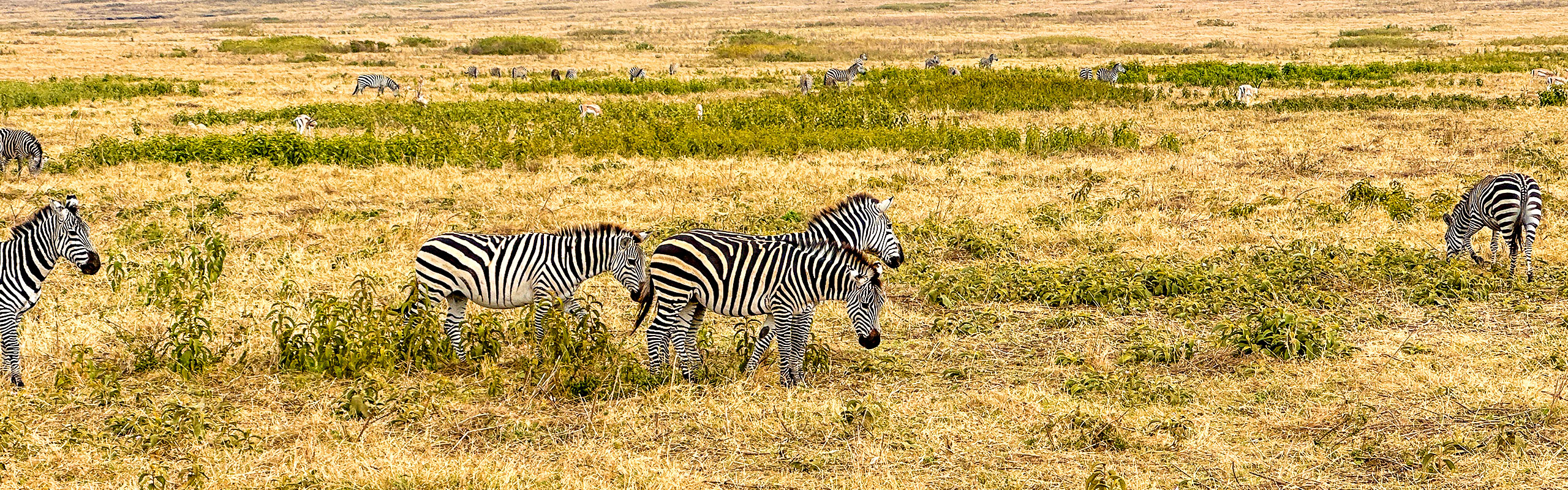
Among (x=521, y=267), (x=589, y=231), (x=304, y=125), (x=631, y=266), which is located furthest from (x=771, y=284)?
(x=304, y=125)

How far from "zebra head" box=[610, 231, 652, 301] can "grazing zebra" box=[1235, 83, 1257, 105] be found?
1934 centimetres

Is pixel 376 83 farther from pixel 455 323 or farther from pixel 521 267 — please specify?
pixel 521 267

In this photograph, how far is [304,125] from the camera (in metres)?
19.9

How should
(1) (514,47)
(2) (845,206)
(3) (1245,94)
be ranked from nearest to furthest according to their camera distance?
(2) (845,206) → (3) (1245,94) → (1) (514,47)

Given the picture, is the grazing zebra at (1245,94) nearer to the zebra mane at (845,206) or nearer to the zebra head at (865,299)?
the zebra mane at (845,206)

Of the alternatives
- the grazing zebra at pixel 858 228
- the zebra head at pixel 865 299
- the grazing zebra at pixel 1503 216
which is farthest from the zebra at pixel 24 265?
the grazing zebra at pixel 1503 216

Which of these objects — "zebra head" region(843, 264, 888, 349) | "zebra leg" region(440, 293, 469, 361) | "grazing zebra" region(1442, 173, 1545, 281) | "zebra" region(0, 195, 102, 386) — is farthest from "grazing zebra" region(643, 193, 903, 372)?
"grazing zebra" region(1442, 173, 1545, 281)

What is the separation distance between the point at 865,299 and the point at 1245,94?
19659mm

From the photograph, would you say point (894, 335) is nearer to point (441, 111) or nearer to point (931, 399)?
point (931, 399)

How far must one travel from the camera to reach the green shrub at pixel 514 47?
50281 mm

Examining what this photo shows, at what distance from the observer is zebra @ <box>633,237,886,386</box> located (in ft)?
24.6

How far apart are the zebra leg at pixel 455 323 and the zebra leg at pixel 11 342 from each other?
2520 millimetres

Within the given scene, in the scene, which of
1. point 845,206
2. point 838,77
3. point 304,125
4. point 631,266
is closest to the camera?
point 631,266

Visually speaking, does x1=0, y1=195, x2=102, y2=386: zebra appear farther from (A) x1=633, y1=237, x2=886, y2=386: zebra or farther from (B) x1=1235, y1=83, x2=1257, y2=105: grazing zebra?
(B) x1=1235, y1=83, x2=1257, y2=105: grazing zebra
